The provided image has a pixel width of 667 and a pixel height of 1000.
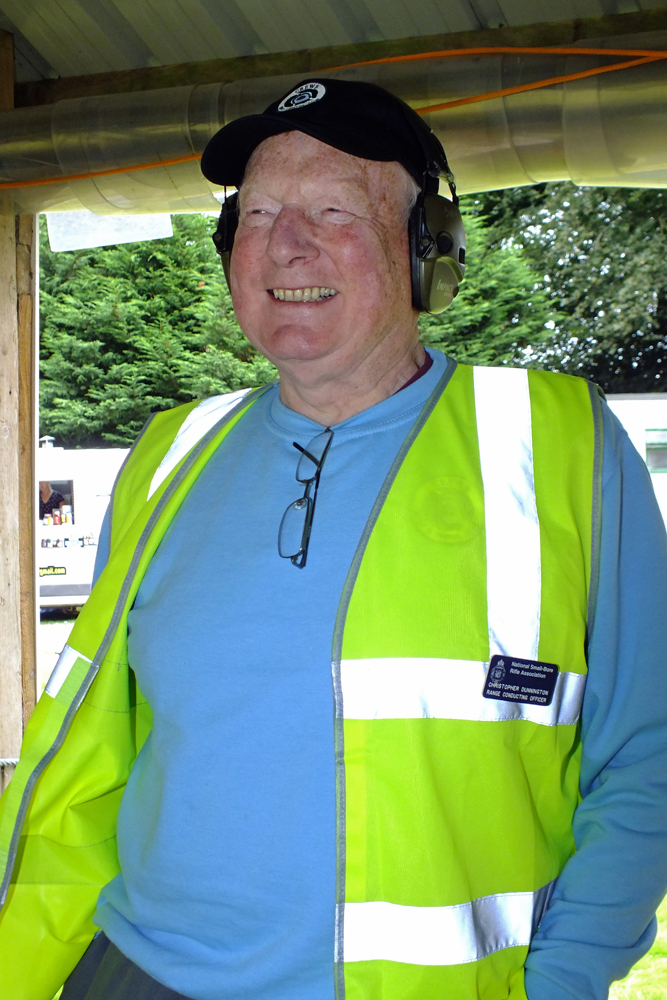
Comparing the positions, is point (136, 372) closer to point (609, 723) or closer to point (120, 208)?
point (120, 208)

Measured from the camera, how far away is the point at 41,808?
4.78ft

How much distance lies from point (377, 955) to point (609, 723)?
1.51 feet

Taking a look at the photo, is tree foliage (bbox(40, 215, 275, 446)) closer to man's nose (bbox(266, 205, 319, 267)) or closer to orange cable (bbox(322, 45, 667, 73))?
orange cable (bbox(322, 45, 667, 73))

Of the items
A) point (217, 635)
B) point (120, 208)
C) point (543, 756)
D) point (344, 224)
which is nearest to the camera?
point (543, 756)

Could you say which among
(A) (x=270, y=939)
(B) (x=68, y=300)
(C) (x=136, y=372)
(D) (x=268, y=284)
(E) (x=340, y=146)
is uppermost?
(B) (x=68, y=300)

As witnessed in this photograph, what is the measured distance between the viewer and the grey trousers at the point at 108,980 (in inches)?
50.7

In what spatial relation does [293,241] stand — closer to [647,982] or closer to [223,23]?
[223,23]

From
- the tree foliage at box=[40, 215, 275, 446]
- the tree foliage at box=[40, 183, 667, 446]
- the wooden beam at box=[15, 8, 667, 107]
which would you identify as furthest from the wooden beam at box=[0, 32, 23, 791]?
the tree foliage at box=[40, 215, 275, 446]

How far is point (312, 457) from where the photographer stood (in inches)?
56.8

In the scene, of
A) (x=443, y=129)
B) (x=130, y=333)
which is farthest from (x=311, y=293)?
(x=130, y=333)

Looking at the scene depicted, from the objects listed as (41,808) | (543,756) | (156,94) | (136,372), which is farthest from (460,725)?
(136,372)

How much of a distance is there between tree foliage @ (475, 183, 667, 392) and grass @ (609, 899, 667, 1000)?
17385 millimetres

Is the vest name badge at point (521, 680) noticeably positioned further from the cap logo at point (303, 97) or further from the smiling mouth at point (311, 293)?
the cap logo at point (303, 97)

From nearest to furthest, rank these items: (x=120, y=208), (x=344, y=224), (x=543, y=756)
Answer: (x=543, y=756) < (x=344, y=224) < (x=120, y=208)
